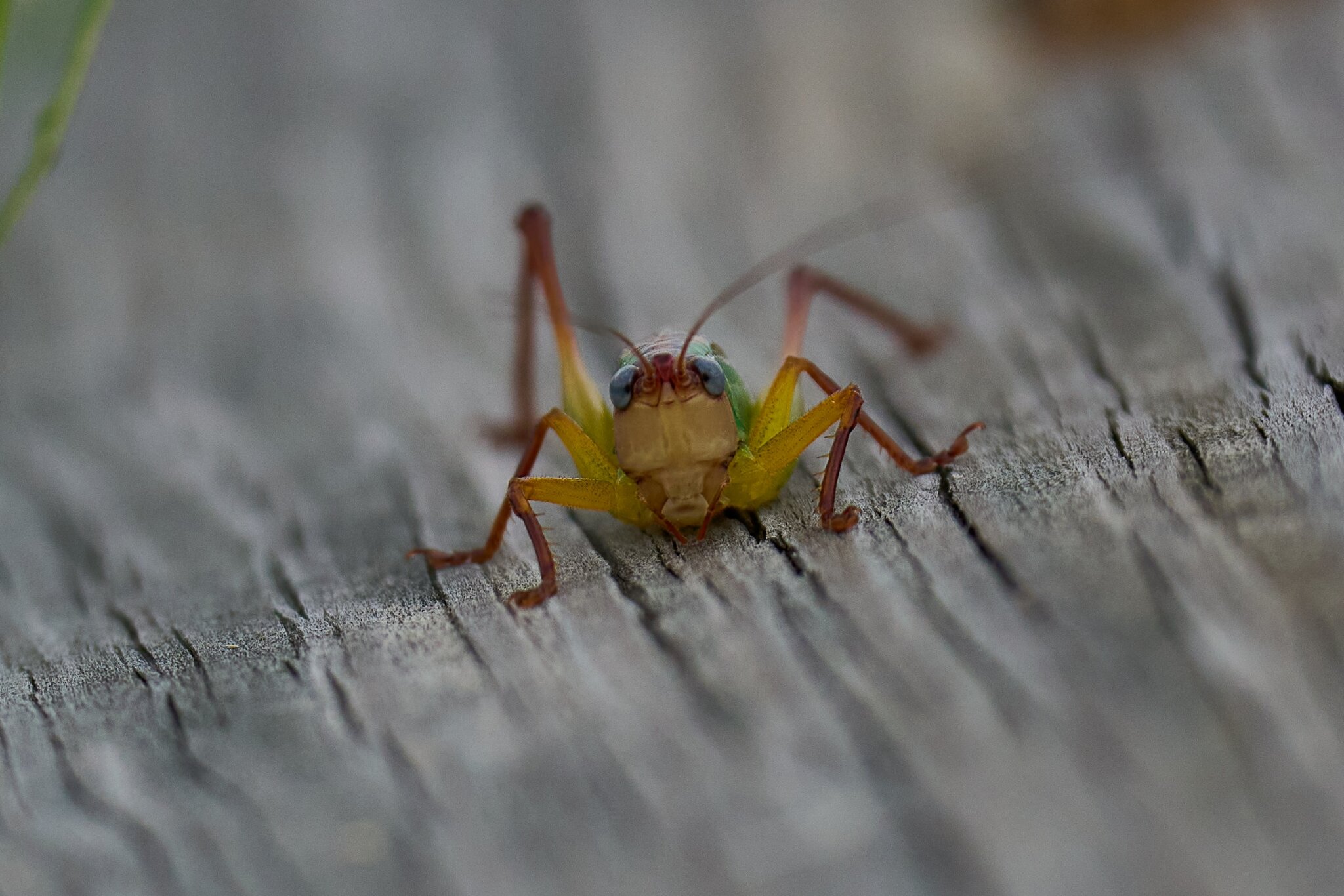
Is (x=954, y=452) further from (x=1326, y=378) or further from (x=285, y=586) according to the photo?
(x=285, y=586)

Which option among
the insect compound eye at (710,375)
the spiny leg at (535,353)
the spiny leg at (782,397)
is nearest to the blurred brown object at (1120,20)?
→ the spiny leg at (535,353)

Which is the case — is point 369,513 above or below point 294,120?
below

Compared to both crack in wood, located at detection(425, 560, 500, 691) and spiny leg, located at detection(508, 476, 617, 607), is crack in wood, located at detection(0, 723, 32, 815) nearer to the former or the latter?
crack in wood, located at detection(425, 560, 500, 691)

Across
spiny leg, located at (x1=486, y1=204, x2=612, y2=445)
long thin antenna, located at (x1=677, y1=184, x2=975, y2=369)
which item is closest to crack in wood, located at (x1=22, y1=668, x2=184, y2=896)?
spiny leg, located at (x1=486, y1=204, x2=612, y2=445)

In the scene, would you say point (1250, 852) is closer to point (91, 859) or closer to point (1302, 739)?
point (1302, 739)

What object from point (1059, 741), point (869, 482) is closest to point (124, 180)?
point (869, 482)

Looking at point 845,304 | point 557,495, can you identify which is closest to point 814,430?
point 557,495
